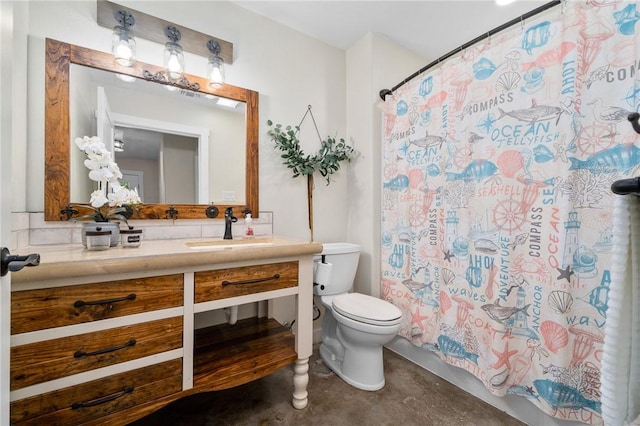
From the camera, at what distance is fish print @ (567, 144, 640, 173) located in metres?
0.98

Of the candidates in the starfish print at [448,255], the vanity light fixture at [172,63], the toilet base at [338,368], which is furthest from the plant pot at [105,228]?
the starfish print at [448,255]

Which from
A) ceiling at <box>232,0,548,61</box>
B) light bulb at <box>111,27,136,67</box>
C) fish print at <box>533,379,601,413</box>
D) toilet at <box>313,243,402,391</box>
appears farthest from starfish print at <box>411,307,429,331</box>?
light bulb at <box>111,27,136,67</box>

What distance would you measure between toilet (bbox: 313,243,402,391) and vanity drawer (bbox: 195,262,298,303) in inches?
17.3

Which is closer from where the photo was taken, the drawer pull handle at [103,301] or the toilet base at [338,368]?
the drawer pull handle at [103,301]

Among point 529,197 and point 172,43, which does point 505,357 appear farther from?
point 172,43

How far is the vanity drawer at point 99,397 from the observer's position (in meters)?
0.83

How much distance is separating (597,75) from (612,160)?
349 millimetres

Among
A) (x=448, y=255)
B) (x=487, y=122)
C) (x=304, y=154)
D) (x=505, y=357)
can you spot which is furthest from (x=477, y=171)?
(x=304, y=154)

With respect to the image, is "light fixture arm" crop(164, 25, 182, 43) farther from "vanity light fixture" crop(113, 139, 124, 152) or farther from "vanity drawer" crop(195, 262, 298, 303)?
"vanity drawer" crop(195, 262, 298, 303)

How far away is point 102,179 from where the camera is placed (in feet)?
4.00

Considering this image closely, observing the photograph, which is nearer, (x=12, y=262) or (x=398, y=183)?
(x=12, y=262)

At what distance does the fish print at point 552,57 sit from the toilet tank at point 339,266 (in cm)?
140

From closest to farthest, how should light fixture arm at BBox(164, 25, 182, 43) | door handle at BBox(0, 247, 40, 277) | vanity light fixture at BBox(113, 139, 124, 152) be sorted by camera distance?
door handle at BBox(0, 247, 40, 277), vanity light fixture at BBox(113, 139, 124, 152), light fixture arm at BBox(164, 25, 182, 43)

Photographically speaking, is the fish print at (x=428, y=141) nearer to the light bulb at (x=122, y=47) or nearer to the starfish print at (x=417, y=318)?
the starfish print at (x=417, y=318)
